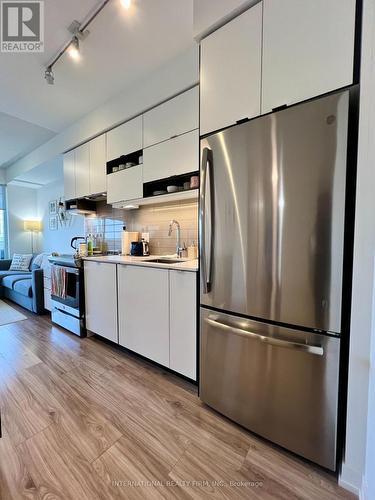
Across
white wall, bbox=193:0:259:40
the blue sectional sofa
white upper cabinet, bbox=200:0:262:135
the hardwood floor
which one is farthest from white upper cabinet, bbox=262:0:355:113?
the blue sectional sofa

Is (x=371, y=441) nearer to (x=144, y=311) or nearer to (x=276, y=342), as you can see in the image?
(x=276, y=342)

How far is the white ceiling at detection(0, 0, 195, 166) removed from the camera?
1514mm

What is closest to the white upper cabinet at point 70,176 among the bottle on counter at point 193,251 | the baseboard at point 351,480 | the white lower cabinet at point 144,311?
the white lower cabinet at point 144,311

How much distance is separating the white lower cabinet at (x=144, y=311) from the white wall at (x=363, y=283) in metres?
1.19

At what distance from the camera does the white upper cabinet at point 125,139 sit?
7.47ft

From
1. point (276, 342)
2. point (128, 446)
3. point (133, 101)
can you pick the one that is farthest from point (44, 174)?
point (276, 342)

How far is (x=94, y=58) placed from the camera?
1893mm

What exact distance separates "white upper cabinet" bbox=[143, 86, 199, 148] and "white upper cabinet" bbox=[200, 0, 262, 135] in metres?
0.39

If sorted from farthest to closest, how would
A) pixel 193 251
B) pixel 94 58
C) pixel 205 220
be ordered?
pixel 193 251
pixel 94 58
pixel 205 220

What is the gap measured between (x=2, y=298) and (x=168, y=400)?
4.35 m

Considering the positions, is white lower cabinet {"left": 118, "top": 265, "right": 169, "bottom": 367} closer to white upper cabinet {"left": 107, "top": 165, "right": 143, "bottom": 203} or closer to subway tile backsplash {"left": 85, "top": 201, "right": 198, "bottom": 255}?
subway tile backsplash {"left": 85, "top": 201, "right": 198, "bottom": 255}

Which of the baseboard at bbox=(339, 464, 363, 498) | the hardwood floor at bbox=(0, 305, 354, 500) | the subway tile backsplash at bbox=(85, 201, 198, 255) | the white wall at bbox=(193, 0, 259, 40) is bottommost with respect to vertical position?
the hardwood floor at bbox=(0, 305, 354, 500)

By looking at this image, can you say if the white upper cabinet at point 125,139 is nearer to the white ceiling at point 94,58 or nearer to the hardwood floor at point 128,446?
the white ceiling at point 94,58

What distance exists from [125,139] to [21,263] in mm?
3917
